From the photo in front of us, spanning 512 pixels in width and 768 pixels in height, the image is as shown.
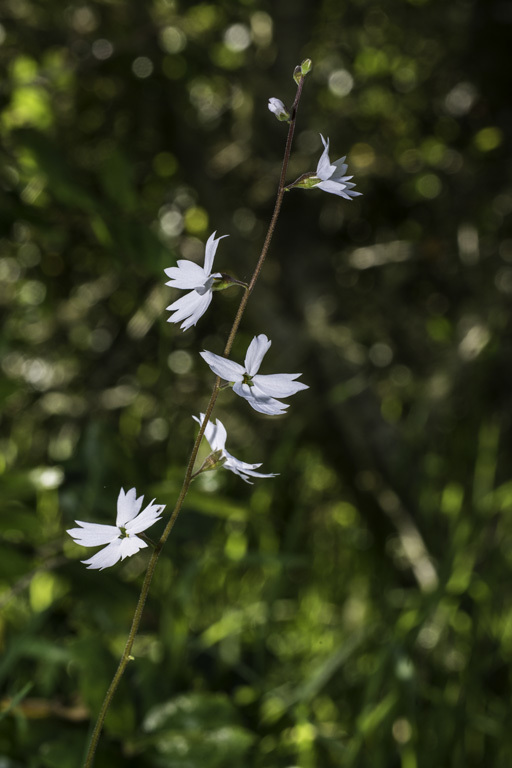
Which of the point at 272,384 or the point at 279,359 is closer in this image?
the point at 272,384

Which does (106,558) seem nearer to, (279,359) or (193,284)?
(193,284)

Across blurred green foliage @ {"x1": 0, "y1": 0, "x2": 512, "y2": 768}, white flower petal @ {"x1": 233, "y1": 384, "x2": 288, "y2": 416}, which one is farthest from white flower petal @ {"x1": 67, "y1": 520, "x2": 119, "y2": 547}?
blurred green foliage @ {"x1": 0, "y1": 0, "x2": 512, "y2": 768}

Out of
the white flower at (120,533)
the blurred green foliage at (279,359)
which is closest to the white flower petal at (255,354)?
the white flower at (120,533)

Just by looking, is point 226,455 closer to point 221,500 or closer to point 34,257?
point 221,500

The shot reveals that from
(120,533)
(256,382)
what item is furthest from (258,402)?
(120,533)

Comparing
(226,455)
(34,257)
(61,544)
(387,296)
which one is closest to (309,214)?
(387,296)

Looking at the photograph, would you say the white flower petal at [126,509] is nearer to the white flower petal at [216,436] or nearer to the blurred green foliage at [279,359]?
the white flower petal at [216,436]

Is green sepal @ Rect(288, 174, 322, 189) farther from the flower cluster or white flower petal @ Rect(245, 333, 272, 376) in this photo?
white flower petal @ Rect(245, 333, 272, 376)
